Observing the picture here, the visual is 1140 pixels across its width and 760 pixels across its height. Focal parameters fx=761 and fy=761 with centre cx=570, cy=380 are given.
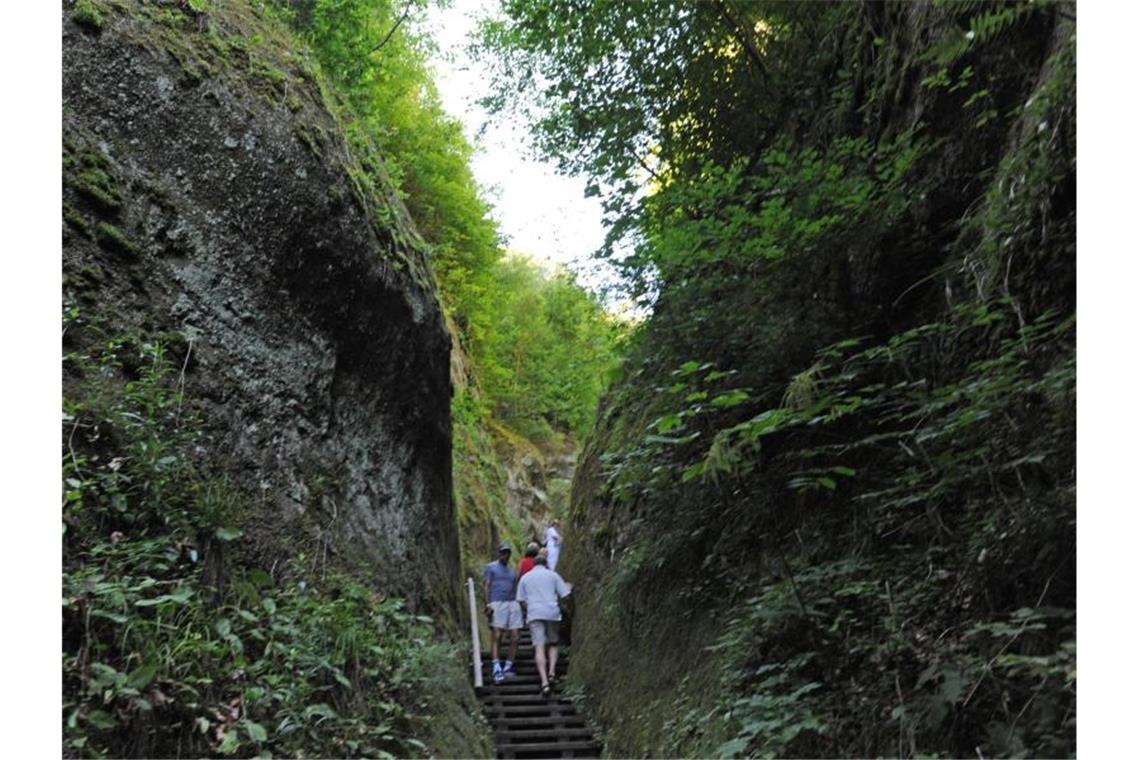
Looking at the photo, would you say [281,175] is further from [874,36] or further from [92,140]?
[874,36]

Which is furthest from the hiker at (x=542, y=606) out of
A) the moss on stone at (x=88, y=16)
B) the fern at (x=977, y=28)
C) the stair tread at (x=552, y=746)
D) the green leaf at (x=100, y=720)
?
the moss on stone at (x=88, y=16)

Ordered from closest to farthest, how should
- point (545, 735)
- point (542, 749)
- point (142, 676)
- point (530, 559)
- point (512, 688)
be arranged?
point (142, 676) → point (542, 749) → point (545, 735) → point (512, 688) → point (530, 559)

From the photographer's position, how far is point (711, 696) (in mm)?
4891

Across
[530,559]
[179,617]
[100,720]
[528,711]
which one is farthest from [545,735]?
→ [100,720]

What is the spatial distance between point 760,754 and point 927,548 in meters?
1.33

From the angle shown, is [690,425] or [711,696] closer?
[711,696]

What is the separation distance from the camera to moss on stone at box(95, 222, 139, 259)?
5066 millimetres

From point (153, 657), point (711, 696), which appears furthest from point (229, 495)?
point (711, 696)

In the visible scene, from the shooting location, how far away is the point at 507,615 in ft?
32.0

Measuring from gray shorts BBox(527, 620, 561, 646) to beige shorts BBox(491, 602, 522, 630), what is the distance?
0.40 metres

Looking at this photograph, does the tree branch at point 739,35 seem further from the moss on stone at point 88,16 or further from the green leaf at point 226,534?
the green leaf at point 226,534

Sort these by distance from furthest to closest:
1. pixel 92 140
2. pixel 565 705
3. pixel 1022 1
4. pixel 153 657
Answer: pixel 565 705
pixel 92 140
pixel 1022 1
pixel 153 657

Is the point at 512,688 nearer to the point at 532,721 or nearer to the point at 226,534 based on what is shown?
the point at 532,721

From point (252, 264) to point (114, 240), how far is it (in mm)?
1028
